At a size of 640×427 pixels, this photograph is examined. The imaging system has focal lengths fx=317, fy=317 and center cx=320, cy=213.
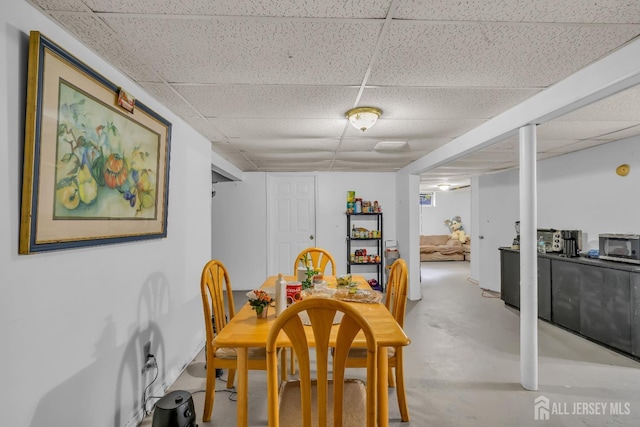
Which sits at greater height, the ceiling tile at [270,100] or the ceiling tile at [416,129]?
the ceiling tile at [416,129]

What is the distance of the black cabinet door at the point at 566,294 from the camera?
11.2ft

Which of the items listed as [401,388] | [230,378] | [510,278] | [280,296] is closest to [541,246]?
[510,278]

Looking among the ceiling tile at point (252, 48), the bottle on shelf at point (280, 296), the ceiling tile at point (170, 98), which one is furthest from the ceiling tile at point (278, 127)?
A: the bottle on shelf at point (280, 296)

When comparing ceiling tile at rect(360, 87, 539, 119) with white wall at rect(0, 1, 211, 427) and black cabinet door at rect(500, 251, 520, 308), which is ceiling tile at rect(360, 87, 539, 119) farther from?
black cabinet door at rect(500, 251, 520, 308)

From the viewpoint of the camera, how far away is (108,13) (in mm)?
1319

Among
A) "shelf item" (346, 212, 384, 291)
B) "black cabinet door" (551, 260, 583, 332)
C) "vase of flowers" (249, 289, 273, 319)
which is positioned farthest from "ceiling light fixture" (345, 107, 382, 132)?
"shelf item" (346, 212, 384, 291)

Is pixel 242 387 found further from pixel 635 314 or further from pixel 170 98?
pixel 635 314

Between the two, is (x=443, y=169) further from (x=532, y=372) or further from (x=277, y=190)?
(x=532, y=372)

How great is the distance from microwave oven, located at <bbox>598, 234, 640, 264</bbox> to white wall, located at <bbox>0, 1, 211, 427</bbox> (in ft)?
13.5

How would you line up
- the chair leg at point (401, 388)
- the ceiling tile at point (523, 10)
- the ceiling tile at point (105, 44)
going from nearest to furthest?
the ceiling tile at point (523, 10) → the ceiling tile at point (105, 44) → the chair leg at point (401, 388)

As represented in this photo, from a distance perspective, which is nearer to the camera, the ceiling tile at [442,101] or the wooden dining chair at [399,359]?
the wooden dining chair at [399,359]

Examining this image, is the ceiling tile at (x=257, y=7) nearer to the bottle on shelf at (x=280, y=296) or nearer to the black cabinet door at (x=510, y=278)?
the bottle on shelf at (x=280, y=296)

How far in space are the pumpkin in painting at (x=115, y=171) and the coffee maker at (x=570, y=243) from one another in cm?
441

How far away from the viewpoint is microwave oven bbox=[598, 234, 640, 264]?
2985 millimetres
